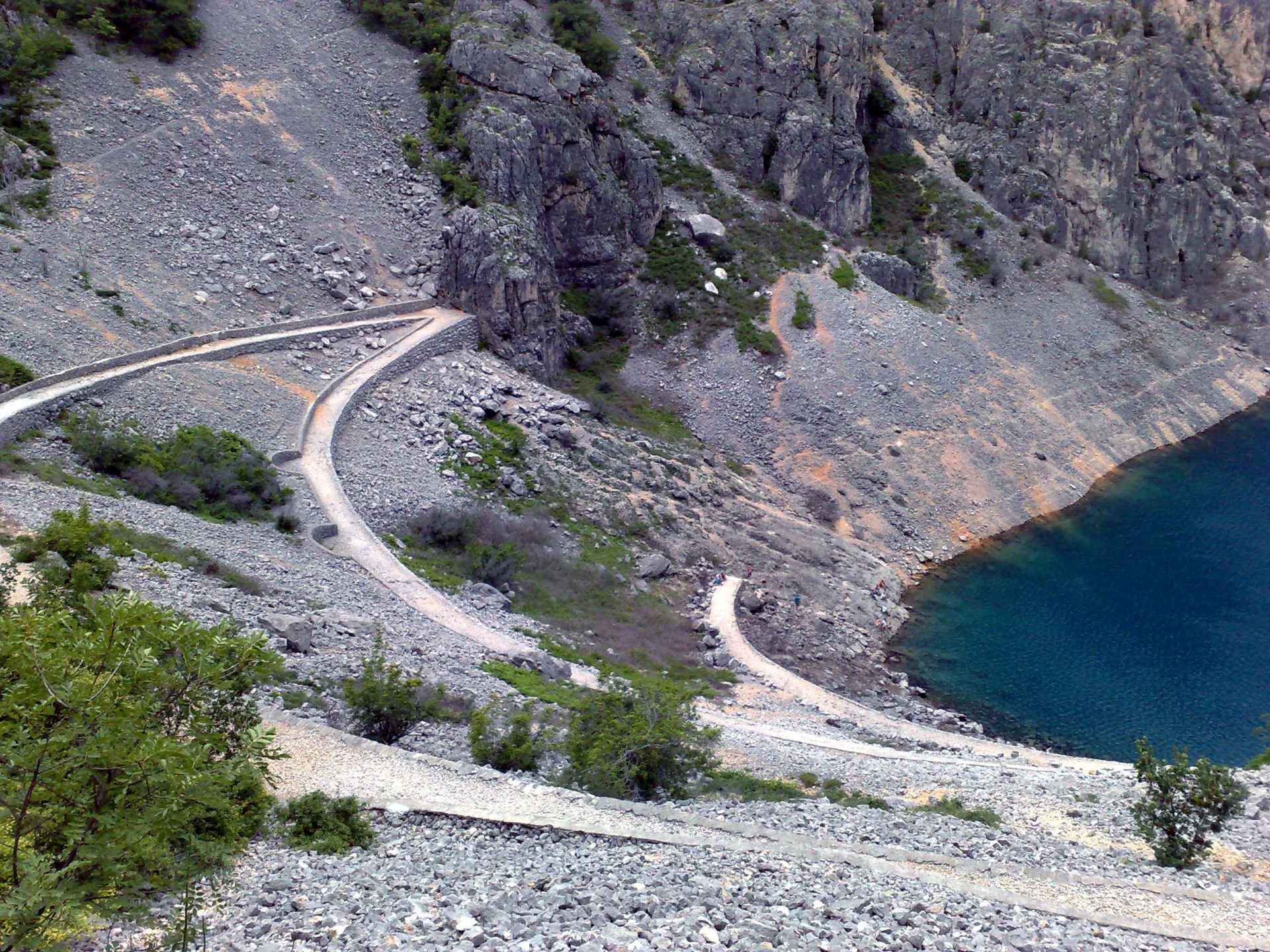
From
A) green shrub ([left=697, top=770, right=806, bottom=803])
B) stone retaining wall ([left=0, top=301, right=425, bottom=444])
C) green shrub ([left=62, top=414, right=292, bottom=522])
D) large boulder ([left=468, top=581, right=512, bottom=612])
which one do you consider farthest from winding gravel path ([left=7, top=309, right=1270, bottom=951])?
stone retaining wall ([left=0, top=301, right=425, bottom=444])

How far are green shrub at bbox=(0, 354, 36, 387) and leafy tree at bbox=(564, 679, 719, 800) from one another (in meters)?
23.4

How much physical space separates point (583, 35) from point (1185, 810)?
59.5 meters

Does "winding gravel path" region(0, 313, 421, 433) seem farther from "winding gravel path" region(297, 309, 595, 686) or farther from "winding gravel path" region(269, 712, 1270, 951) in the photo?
"winding gravel path" region(269, 712, 1270, 951)

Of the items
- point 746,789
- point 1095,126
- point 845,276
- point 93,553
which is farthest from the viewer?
point 1095,126

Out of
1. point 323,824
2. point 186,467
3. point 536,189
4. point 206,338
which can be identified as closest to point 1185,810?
point 323,824

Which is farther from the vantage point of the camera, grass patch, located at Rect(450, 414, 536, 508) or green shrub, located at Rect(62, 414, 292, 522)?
grass patch, located at Rect(450, 414, 536, 508)

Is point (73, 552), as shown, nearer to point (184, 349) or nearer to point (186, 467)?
point (186, 467)

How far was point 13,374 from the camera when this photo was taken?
3155cm

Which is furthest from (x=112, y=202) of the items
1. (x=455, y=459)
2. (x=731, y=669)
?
(x=731, y=669)

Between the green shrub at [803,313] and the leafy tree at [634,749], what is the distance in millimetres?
39528

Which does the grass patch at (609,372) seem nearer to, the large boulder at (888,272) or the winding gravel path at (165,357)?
the winding gravel path at (165,357)

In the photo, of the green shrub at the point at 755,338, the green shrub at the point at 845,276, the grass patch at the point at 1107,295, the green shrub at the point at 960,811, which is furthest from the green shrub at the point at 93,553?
the grass patch at the point at 1107,295

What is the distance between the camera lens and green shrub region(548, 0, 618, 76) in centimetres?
6256

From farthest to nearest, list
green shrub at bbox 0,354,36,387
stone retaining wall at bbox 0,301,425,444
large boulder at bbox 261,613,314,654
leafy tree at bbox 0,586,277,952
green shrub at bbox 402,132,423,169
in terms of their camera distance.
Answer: green shrub at bbox 402,132,423,169 < green shrub at bbox 0,354,36,387 < stone retaining wall at bbox 0,301,425,444 < large boulder at bbox 261,613,314,654 < leafy tree at bbox 0,586,277,952
